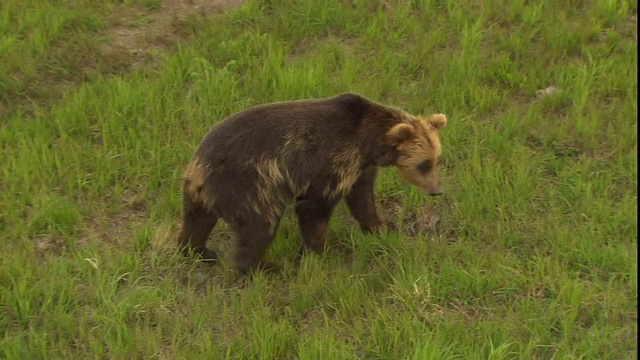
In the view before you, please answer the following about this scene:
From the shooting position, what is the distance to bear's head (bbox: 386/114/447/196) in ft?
17.2

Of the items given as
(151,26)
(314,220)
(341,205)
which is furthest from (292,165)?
(151,26)

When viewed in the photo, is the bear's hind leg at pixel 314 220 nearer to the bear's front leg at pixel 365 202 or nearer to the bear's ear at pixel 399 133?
the bear's front leg at pixel 365 202

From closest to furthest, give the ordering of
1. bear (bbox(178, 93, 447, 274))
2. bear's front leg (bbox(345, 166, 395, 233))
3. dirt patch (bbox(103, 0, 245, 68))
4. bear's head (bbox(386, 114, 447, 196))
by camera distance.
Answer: bear (bbox(178, 93, 447, 274)) → bear's head (bbox(386, 114, 447, 196)) → bear's front leg (bbox(345, 166, 395, 233)) → dirt patch (bbox(103, 0, 245, 68))

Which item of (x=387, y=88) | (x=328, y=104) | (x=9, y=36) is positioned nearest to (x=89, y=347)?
(x=328, y=104)

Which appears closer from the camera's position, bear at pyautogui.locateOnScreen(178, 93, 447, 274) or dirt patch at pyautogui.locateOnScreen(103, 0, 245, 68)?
bear at pyautogui.locateOnScreen(178, 93, 447, 274)

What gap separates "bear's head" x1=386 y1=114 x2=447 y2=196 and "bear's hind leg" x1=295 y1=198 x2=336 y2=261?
0.57 m

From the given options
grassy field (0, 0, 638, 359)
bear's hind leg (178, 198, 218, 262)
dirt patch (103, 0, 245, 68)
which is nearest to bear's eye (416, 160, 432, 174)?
grassy field (0, 0, 638, 359)

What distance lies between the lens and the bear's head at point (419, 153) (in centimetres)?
523

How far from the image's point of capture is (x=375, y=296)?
493 centimetres

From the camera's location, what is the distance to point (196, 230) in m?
5.30

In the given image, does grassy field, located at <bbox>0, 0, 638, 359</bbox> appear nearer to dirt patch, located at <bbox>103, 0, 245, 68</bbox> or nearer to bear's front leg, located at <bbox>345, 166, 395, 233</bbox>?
dirt patch, located at <bbox>103, 0, 245, 68</bbox>

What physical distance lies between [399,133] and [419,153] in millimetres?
224

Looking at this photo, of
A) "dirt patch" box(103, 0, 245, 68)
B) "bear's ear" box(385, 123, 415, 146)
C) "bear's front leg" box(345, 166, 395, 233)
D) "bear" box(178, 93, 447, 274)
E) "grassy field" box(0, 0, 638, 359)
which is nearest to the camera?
"grassy field" box(0, 0, 638, 359)

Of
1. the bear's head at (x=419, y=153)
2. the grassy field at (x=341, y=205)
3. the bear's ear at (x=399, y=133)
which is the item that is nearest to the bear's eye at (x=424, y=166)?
the bear's head at (x=419, y=153)
